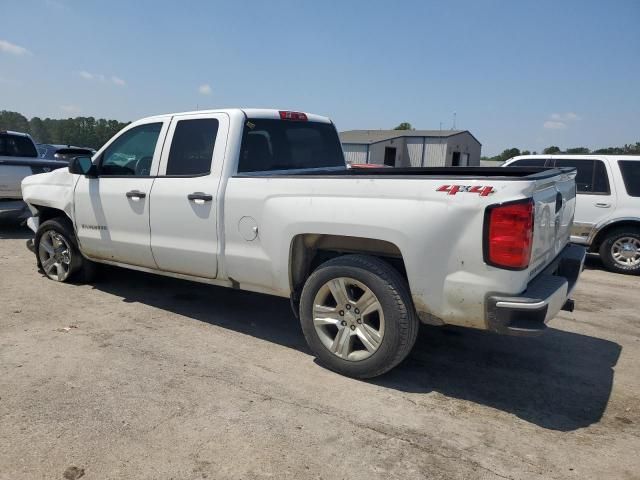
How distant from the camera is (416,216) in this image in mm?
3223

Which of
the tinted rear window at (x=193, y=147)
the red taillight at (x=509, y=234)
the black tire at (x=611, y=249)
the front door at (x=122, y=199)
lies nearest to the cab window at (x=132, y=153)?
the front door at (x=122, y=199)

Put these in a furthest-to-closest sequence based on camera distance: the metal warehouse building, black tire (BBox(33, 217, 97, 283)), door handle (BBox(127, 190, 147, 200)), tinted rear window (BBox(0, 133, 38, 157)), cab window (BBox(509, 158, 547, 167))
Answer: the metal warehouse building, tinted rear window (BBox(0, 133, 38, 157)), cab window (BBox(509, 158, 547, 167)), black tire (BBox(33, 217, 97, 283)), door handle (BBox(127, 190, 147, 200))

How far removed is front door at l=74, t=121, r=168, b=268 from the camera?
4840mm

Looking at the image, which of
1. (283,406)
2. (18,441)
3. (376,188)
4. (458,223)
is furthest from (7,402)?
(458,223)

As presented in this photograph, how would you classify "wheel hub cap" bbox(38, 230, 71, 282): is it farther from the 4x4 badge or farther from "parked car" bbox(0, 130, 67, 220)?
the 4x4 badge

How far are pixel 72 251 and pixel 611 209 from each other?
25.8 feet

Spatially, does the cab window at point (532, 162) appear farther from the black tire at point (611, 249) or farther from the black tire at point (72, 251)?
the black tire at point (72, 251)

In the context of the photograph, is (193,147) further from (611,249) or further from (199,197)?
(611,249)

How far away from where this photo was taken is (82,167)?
5.18 metres

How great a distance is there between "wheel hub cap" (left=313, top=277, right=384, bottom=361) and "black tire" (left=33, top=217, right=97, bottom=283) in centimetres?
340

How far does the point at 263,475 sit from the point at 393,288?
1.43 metres

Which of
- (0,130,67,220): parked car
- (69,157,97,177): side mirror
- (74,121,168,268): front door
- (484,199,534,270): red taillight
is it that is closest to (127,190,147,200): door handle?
(74,121,168,268): front door

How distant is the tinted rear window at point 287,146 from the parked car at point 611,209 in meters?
4.97

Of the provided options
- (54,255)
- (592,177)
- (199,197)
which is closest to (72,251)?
(54,255)
